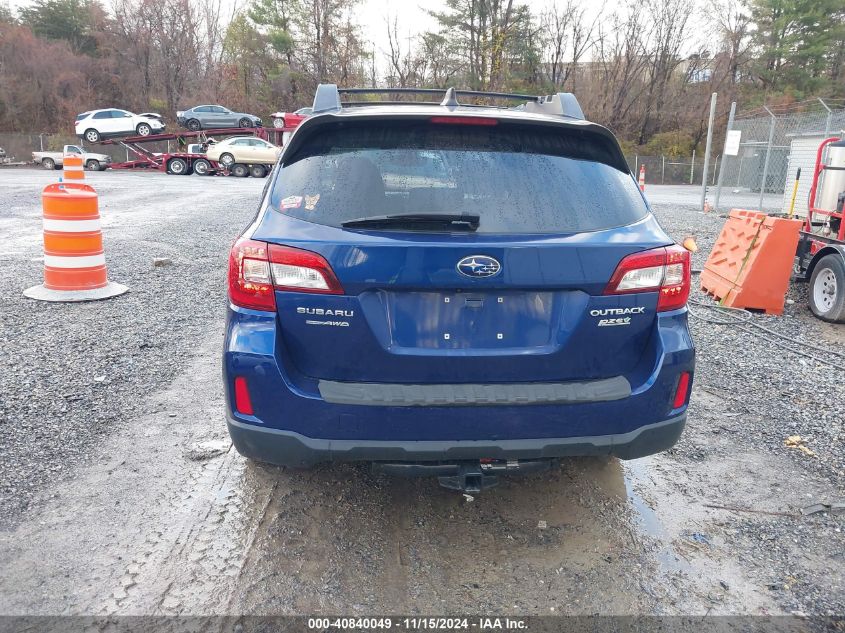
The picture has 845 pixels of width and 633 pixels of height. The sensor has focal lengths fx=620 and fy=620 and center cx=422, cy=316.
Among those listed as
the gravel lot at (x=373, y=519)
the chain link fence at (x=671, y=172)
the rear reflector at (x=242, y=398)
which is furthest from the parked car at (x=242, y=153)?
the rear reflector at (x=242, y=398)

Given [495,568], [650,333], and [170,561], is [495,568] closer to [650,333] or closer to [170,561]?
[650,333]

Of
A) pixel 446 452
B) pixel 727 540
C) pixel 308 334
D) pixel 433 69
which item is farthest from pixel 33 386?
pixel 433 69

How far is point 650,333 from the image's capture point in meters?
2.62

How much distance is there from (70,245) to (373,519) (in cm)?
543

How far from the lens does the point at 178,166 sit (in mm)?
31172

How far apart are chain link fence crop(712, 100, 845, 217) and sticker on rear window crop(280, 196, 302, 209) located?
8.26m

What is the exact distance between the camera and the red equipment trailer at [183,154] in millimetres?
31094

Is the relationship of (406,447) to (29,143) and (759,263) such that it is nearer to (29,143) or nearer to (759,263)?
(759,263)

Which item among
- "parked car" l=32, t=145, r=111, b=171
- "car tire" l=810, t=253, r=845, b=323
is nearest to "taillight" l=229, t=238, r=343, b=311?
"car tire" l=810, t=253, r=845, b=323

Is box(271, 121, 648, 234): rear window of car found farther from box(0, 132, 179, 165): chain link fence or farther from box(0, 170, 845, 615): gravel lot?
box(0, 132, 179, 165): chain link fence

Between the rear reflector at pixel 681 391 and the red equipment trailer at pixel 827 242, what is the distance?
16.8ft

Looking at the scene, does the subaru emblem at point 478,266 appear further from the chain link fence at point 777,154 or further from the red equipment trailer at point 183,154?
the red equipment trailer at point 183,154

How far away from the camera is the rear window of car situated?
255 cm

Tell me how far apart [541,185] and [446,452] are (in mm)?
1201
